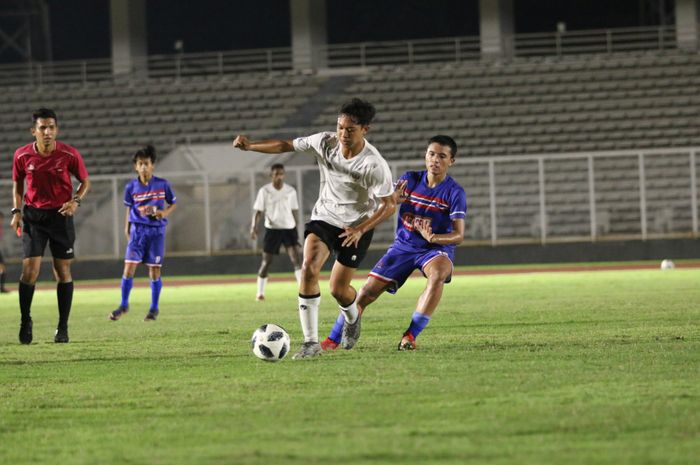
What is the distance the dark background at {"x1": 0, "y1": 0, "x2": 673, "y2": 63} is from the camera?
40969 millimetres

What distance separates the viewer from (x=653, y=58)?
34.2 meters

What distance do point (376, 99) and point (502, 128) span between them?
162 inches

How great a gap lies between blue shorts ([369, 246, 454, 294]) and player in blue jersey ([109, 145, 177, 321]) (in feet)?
18.5

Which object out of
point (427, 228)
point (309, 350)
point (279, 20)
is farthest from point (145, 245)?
point (279, 20)

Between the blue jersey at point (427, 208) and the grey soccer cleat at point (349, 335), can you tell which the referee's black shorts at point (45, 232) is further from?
the blue jersey at point (427, 208)

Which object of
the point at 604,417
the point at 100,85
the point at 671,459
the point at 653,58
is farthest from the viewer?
the point at 100,85

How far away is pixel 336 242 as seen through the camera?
9.02 meters

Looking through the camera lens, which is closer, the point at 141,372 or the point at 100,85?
the point at 141,372

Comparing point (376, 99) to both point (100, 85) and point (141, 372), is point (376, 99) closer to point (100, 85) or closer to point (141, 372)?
point (100, 85)

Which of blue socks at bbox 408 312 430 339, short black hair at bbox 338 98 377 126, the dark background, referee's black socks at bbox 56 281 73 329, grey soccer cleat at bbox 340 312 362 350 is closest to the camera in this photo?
short black hair at bbox 338 98 377 126

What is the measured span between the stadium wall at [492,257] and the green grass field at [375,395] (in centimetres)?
1547

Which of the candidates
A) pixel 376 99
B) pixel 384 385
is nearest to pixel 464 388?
pixel 384 385

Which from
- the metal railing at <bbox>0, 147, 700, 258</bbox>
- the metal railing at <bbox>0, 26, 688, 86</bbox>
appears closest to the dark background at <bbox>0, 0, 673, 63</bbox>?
the metal railing at <bbox>0, 26, 688, 86</bbox>

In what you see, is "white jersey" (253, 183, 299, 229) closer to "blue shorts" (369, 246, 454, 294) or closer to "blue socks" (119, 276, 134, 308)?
"blue socks" (119, 276, 134, 308)
